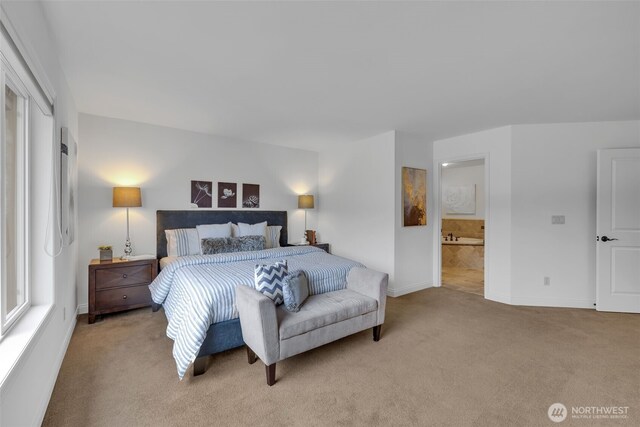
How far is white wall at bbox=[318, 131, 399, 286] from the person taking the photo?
413 centimetres

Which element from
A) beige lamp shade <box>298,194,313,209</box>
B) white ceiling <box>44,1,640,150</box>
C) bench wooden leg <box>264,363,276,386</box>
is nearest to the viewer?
white ceiling <box>44,1,640,150</box>

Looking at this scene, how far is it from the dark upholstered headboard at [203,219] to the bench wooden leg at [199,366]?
2155 millimetres

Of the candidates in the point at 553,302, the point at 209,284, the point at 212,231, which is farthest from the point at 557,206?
the point at 212,231

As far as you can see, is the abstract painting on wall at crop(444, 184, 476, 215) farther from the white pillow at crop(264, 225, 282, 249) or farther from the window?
the window

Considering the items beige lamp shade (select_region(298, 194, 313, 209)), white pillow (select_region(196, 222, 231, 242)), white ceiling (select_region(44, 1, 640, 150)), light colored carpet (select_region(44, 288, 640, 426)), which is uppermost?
white ceiling (select_region(44, 1, 640, 150))

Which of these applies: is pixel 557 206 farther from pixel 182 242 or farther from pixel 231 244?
pixel 182 242

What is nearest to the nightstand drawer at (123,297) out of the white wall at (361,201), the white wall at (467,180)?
the white wall at (361,201)

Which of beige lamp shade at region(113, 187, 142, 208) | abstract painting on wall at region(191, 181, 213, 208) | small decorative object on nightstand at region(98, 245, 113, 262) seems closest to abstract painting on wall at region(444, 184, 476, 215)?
abstract painting on wall at region(191, 181, 213, 208)

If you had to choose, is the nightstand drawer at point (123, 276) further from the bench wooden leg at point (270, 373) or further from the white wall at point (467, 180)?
the white wall at point (467, 180)

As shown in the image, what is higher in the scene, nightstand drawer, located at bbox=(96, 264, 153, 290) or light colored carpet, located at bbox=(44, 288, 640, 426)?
nightstand drawer, located at bbox=(96, 264, 153, 290)

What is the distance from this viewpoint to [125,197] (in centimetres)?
338

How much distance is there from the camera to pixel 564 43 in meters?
1.92

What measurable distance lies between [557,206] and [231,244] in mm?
4302

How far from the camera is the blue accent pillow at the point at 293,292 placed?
2328mm
